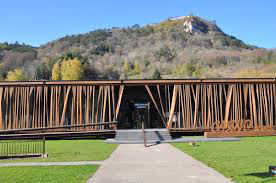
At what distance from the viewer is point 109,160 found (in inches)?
532

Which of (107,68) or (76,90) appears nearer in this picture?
(76,90)

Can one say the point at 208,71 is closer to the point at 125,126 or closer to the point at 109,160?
the point at 125,126

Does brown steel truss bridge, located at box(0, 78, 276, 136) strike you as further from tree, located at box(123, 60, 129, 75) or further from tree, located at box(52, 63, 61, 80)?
tree, located at box(123, 60, 129, 75)

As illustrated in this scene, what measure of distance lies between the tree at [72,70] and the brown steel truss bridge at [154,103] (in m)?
57.0

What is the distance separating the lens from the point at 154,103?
2666 centimetres

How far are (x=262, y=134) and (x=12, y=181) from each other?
20.5 meters

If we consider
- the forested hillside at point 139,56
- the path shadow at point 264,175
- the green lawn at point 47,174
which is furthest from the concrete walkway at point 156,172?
the forested hillside at point 139,56

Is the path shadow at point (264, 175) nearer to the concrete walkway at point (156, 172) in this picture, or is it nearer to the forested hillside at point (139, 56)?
the concrete walkway at point (156, 172)

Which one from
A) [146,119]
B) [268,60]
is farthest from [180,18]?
[146,119]

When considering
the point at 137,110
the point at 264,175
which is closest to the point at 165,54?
the point at 137,110

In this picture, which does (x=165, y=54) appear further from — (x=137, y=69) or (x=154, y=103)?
(x=154, y=103)

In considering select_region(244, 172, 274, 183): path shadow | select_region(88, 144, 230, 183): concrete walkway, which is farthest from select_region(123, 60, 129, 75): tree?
select_region(244, 172, 274, 183): path shadow

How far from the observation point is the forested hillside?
307ft

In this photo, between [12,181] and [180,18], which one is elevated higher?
[180,18]
